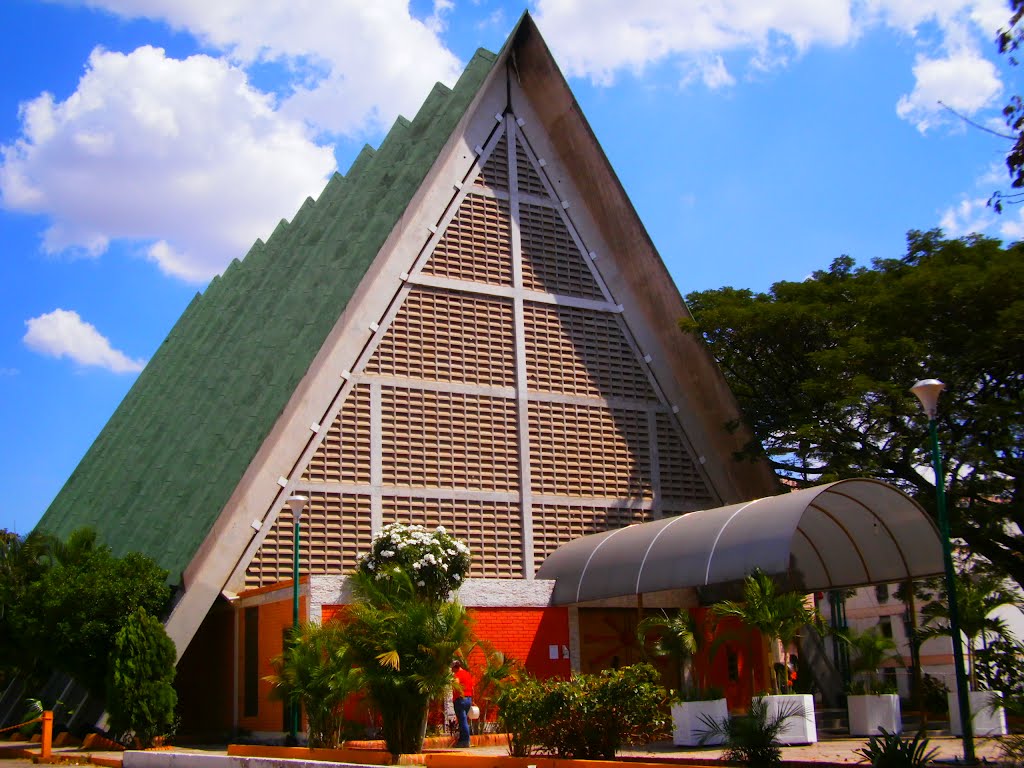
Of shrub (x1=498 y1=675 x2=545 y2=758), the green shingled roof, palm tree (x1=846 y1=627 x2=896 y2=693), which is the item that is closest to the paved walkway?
shrub (x1=498 y1=675 x2=545 y2=758)

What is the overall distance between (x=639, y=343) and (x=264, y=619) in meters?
11.8

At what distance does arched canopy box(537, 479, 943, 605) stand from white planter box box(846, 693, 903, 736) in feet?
8.07

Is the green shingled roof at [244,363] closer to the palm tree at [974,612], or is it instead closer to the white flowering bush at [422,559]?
the white flowering bush at [422,559]

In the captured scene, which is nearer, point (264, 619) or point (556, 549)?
point (264, 619)

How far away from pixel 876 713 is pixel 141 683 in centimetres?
1325

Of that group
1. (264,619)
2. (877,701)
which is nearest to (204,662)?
(264,619)

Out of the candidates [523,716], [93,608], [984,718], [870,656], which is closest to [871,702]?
[870,656]

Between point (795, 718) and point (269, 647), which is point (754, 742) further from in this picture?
point (269, 647)

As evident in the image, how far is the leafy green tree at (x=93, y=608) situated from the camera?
23.3 m

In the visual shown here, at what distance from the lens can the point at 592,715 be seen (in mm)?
15156

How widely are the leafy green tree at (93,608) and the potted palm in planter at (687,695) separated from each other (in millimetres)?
10008

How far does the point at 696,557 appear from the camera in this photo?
21.9 metres

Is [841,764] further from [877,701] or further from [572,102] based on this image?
[572,102]

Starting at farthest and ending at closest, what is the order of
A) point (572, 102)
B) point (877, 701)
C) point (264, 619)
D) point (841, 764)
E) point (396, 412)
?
1. point (572, 102)
2. point (396, 412)
3. point (264, 619)
4. point (877, 701)
5. point (841, 764)
